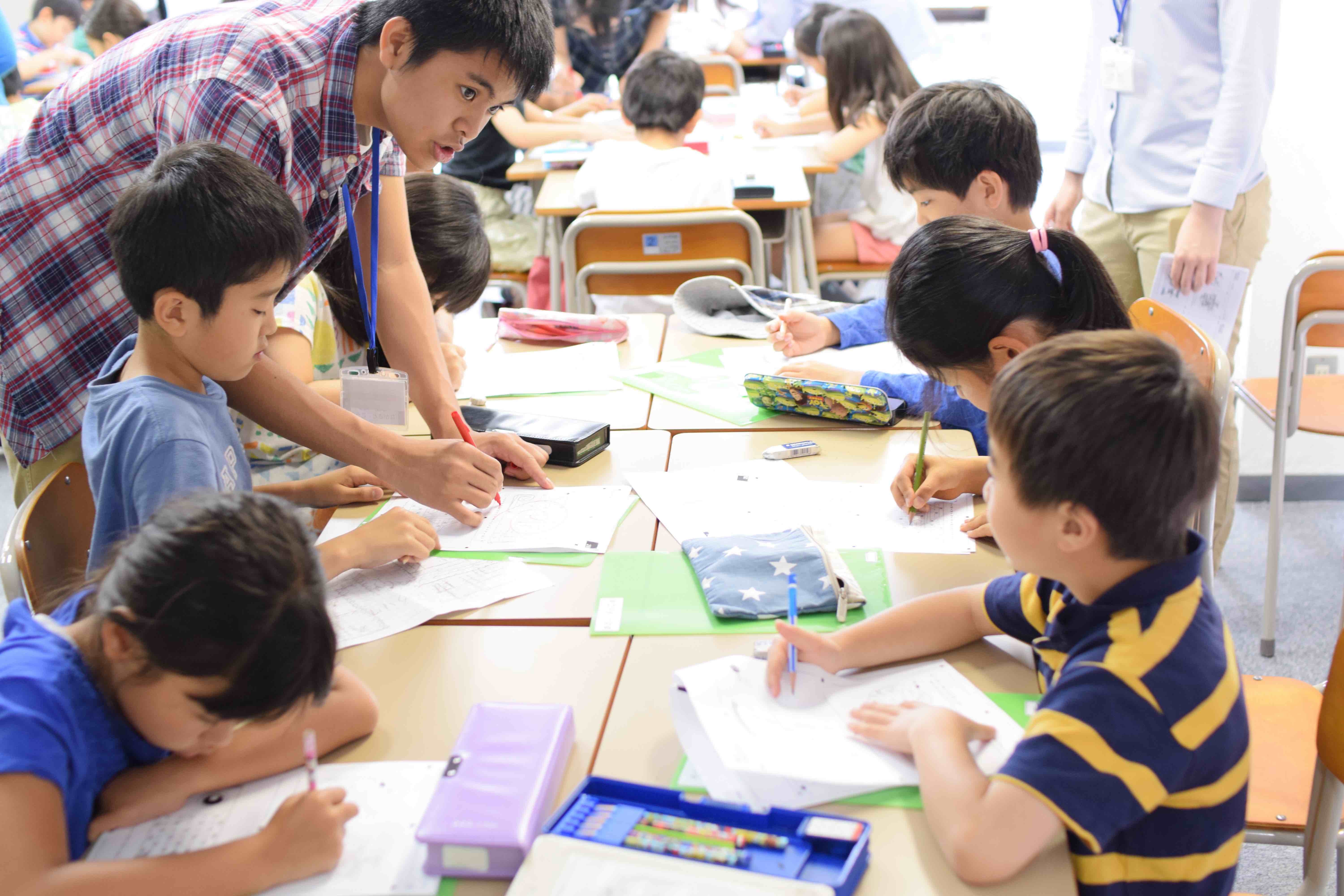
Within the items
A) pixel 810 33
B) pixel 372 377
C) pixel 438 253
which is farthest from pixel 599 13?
pixel 372 377

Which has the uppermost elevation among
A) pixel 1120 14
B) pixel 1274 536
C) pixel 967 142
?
pixel 1120 14

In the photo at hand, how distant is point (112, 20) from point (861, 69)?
3331 millimetres

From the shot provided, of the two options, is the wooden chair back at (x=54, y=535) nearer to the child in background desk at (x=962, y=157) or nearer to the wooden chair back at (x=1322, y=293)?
the child in background desk at (x=962, y=157)

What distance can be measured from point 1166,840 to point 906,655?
30 centimetres

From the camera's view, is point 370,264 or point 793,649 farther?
point 370,264

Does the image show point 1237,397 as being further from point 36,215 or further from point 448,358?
point 36,215

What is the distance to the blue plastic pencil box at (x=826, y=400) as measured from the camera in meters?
1.74

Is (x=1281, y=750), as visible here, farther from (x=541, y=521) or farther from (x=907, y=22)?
(x=907, y=22)

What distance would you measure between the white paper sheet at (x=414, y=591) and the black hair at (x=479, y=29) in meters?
0.66

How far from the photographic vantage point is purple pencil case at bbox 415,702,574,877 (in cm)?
82

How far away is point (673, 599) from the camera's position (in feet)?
4.07

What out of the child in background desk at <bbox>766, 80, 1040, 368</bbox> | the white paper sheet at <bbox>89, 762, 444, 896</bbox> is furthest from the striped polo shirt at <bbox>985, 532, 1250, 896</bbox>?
the child in background desk at <bbox>766, 80, 1040, 368</bbox>

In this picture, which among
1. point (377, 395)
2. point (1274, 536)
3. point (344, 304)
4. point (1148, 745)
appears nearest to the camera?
point (1148, 745)

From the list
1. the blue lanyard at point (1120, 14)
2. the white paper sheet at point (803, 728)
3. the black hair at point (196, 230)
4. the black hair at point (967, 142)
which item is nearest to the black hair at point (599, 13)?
the blue lanyard at point (1120, 14)
